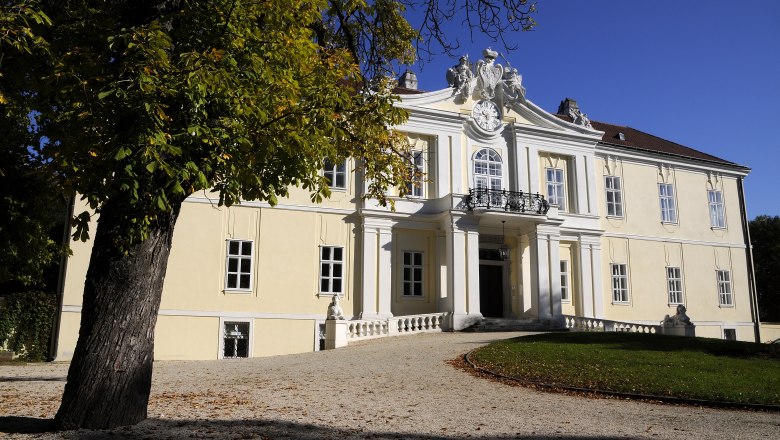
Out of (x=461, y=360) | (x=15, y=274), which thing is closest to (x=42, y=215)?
(x=15, y=274)

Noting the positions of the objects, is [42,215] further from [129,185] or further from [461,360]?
[461,360]

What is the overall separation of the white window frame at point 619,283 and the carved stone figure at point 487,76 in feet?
29.4

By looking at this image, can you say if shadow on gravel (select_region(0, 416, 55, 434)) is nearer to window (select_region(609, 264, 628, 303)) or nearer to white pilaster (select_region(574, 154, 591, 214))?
white pilaster (select_region(574, 154, 591, 214))

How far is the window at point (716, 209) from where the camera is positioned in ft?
98.0

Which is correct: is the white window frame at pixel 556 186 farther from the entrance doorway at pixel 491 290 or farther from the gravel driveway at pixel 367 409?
the gravel driveway at pixel 367 409

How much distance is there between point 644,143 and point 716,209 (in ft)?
14.9

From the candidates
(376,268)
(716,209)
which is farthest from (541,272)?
(716,209)

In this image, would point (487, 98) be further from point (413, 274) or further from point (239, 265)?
point (239, 265)

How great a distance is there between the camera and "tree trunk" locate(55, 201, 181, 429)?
6.45 m

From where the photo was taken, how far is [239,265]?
70.5 feet

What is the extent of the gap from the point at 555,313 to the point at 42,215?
17856mm

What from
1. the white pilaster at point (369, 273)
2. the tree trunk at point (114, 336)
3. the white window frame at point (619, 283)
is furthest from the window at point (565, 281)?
the tree trunk at point (114, 336)

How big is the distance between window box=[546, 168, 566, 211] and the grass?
9973 millimetres

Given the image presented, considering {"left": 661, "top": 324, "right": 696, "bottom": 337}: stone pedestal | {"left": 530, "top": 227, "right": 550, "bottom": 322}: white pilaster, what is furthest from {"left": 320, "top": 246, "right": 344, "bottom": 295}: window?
{"left": 661, "top": 324, "right": 696, "bottom": 337}: stone pedestal
